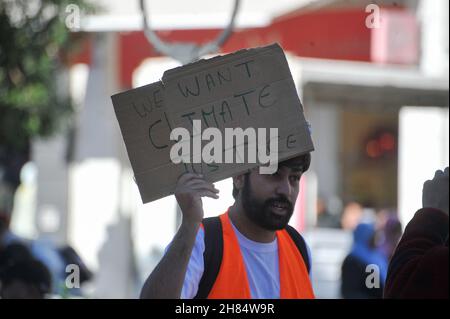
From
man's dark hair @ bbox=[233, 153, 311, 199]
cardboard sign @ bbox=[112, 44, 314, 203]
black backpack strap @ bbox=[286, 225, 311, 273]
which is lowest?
black backpack strap @ bbox=[286, 225, 311, 273]

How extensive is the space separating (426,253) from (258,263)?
96 cm

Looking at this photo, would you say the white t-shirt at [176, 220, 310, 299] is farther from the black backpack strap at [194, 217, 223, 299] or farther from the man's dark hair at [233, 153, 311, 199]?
the man's dark hair at [233, 153, 311, 199]

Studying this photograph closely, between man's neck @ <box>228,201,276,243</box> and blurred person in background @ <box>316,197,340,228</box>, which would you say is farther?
blurred person in background @ <box>316,197,340,228</box>

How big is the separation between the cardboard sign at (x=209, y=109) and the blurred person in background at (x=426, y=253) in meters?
0.54

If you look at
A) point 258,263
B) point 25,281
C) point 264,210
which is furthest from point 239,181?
point 25,281

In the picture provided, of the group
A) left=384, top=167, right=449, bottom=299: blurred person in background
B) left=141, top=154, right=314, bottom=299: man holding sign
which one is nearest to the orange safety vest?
left=141, top=154, right=314, bottom=299: man holding sign

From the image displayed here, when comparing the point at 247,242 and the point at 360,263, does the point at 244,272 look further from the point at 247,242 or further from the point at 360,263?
the point at 360,263

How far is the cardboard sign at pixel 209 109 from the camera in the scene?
11.1ft

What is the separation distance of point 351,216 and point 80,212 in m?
3.40

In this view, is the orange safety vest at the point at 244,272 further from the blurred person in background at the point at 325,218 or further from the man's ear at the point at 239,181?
the blurred person in background at the point at 325,218

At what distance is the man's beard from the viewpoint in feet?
11.6

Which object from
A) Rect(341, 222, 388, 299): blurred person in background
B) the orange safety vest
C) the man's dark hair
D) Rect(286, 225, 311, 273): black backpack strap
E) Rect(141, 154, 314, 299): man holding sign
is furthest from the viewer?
Rect(341, 222, 388, 299): blurred person in background

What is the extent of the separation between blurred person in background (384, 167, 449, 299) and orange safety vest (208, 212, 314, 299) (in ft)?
2.19

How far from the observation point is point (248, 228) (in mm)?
3613
